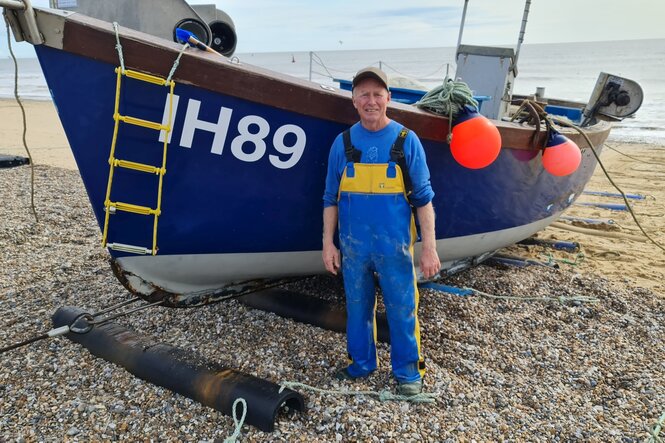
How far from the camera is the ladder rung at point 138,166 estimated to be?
2547 mm

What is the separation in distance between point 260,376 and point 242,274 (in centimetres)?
66

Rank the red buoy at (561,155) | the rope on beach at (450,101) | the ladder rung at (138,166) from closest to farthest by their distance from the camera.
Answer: the ladder rung at (138,166)
the rope on beach at (450,101)
the red buoy at (561,155)

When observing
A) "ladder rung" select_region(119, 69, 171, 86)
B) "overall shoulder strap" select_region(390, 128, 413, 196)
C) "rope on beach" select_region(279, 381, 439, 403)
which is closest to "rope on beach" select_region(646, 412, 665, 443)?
"rope on beach" select_region(279, 381, 439, 403)

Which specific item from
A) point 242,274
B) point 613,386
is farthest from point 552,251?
point 242,274

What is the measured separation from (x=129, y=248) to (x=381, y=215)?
141cm

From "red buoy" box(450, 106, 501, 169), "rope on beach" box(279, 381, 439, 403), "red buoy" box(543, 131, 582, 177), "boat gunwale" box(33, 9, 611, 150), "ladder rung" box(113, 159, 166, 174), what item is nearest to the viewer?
"boat gunwale" box(33, 9, 611, 150)

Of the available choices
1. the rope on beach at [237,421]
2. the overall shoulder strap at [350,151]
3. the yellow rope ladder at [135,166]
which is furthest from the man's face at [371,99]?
the rope on beach at [237,421]

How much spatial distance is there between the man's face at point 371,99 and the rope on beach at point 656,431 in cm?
208

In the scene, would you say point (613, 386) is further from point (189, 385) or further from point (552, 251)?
point (552, 251)

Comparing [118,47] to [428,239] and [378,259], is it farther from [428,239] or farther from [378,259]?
[428,239]

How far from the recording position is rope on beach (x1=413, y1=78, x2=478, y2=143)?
3.01 metres

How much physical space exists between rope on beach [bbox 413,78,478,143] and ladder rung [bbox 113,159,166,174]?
1.64 meters

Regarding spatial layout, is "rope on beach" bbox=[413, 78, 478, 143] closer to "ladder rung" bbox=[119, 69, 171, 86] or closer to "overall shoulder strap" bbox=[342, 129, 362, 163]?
"overall shoulder strap" bbox=[342, 129, 362, 163]

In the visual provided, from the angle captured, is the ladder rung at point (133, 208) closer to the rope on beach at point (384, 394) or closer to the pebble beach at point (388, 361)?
the pebble beach at point (388, 361)
